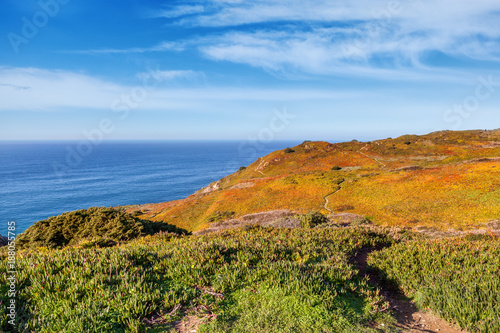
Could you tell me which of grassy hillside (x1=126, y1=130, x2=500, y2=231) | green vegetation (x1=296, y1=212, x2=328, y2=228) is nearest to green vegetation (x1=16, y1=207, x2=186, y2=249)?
green vegetation (x1=296, y1=212, x2=328, y2=228)

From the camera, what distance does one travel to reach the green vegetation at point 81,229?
15883 mm

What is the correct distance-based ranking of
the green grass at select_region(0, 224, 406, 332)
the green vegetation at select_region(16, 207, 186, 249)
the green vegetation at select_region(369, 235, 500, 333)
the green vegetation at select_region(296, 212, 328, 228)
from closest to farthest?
the green grass at select_region(0, 224, 406, 332) < the green vegetation at select_region(369, 235, 500, 333) < the green vegetation at select_region(16, 207, 186, 249) < the green vegetation at select_region(296, 212, 328, 228)

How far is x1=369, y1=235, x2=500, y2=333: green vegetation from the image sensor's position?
5453 millimetres

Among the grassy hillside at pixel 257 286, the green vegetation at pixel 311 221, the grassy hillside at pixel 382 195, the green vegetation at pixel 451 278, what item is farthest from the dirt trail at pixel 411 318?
the grassy hillside at pixel 382 195

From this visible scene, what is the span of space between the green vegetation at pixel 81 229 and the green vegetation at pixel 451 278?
46.1ft

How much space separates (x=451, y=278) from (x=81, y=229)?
19167 mm

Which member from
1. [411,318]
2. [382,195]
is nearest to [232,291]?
[411,318]

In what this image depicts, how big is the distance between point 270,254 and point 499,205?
3637 cm

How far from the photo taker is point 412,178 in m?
48.6

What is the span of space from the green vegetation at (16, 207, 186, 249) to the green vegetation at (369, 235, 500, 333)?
553 inches

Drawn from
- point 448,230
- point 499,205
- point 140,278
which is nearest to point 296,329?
point 140,278

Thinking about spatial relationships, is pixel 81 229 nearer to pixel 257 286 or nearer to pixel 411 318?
pixel 257 286

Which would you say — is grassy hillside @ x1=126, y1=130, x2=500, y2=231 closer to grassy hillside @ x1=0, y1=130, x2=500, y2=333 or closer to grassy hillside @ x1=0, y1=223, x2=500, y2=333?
grassy hillside @ x1=0, y1=130, x2=500, y2=333

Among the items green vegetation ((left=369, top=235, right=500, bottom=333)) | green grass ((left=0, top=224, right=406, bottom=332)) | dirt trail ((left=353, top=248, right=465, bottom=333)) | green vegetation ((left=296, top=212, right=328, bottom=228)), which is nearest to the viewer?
green grass ((left=0, top=224, right=406, bottom=332))
